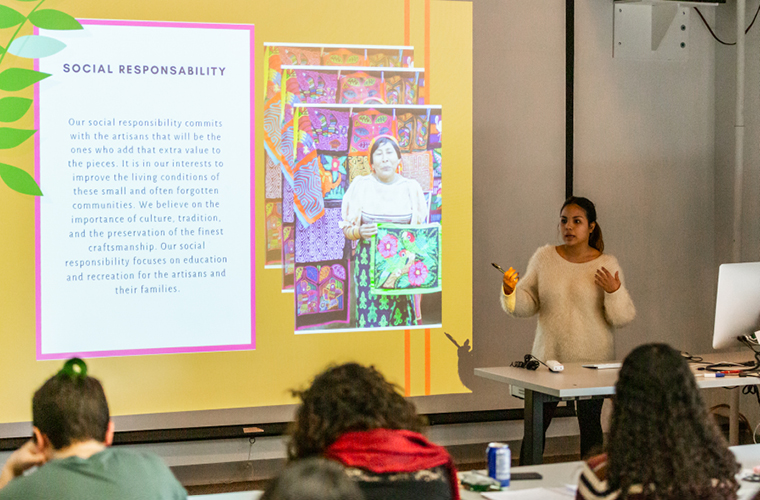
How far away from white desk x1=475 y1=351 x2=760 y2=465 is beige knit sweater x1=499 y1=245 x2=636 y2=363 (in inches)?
12.9

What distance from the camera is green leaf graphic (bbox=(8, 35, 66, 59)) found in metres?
3.58

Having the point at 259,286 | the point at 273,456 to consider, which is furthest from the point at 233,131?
the point at 273,456

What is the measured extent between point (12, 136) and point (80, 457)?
8.29 ft

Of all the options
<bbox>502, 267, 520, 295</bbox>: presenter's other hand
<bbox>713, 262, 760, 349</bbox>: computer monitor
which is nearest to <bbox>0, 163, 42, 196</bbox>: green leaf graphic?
<bbox>502, 267, 520, 295</bbox>: presenter's other hand

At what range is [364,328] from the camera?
413 centimetres

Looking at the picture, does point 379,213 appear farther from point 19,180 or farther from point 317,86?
point 19,180

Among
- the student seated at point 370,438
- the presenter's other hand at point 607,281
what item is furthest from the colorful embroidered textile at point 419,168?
the student seated at point 370,438

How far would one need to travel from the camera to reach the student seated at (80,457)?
58.0 inches

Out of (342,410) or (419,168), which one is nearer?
(342,410)

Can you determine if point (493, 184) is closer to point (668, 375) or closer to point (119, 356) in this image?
point (119, 356)

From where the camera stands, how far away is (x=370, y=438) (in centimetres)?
150

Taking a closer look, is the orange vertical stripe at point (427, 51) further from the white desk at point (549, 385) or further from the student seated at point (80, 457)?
Result: the student seated at point (80, 457)

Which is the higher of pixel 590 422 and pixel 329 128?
pixel 329 128

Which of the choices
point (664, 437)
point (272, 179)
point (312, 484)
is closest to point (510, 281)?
point (272, 179)
